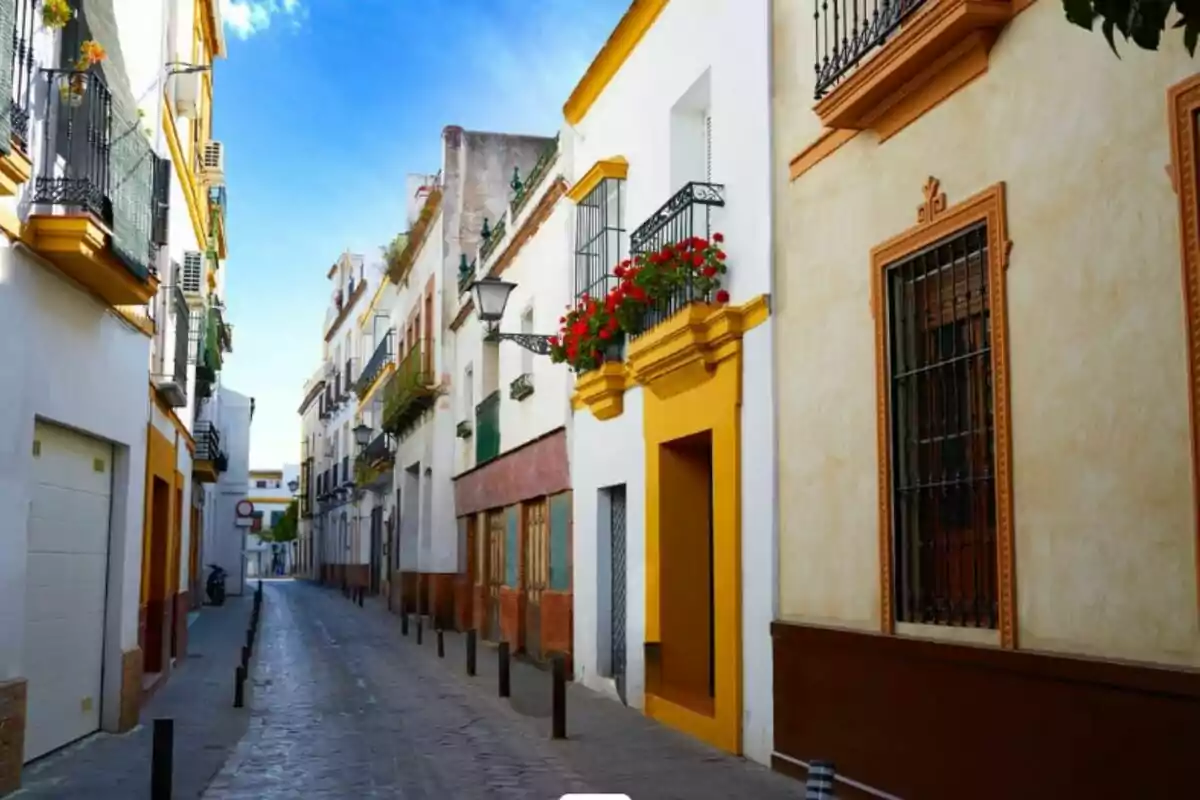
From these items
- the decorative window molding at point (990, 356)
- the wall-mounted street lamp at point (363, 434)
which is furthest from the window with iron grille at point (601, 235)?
the wall-mounted street lamp at point (363, 434)

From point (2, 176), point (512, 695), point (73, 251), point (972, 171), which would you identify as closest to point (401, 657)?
point (512, 695)

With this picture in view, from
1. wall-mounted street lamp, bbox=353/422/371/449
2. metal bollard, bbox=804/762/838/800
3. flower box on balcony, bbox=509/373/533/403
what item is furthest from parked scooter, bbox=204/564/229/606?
metal bollard, bbox=804/762/838/800

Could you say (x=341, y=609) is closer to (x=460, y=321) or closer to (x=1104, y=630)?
(x=460, y=321)

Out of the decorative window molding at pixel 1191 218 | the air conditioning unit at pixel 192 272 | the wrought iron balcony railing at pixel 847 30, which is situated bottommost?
the decorative window molding at pixel 1191 218

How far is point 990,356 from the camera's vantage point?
24.0 ft

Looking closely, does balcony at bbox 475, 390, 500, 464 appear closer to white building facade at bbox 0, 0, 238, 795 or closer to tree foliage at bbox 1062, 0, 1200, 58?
white building facade at bbox 0, 0, 238, 795

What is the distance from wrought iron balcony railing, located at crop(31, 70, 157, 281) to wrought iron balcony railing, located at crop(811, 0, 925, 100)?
527 cm

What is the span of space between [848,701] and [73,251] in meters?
6.18

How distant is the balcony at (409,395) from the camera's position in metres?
29.7

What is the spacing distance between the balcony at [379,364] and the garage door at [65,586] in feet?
85.9

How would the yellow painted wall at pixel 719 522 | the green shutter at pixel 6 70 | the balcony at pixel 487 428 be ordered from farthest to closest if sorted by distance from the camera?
1. the balcony at pixel 487 428
2. the yellow painted wall at pixel 719 522
3. the green shutter at pixel 6 70

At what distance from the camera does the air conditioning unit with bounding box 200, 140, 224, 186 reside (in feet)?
75.6

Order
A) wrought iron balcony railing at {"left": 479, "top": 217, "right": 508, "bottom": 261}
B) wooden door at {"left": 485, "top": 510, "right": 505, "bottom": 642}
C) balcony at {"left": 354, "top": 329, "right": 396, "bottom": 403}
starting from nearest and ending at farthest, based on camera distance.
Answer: wrought iron balcony railing at {"left": 479, "top": 217, "right": 508, "bottom": 261}
wooden door at {"left": 485, "top": 510, "right": 505, "bottom": 642}
balcony at {"left": 354, "top": 329, "right": 396, "bottom": 403}

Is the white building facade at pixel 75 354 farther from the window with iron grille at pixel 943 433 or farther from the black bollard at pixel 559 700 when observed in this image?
the window with iron grille at pixel 943 433
